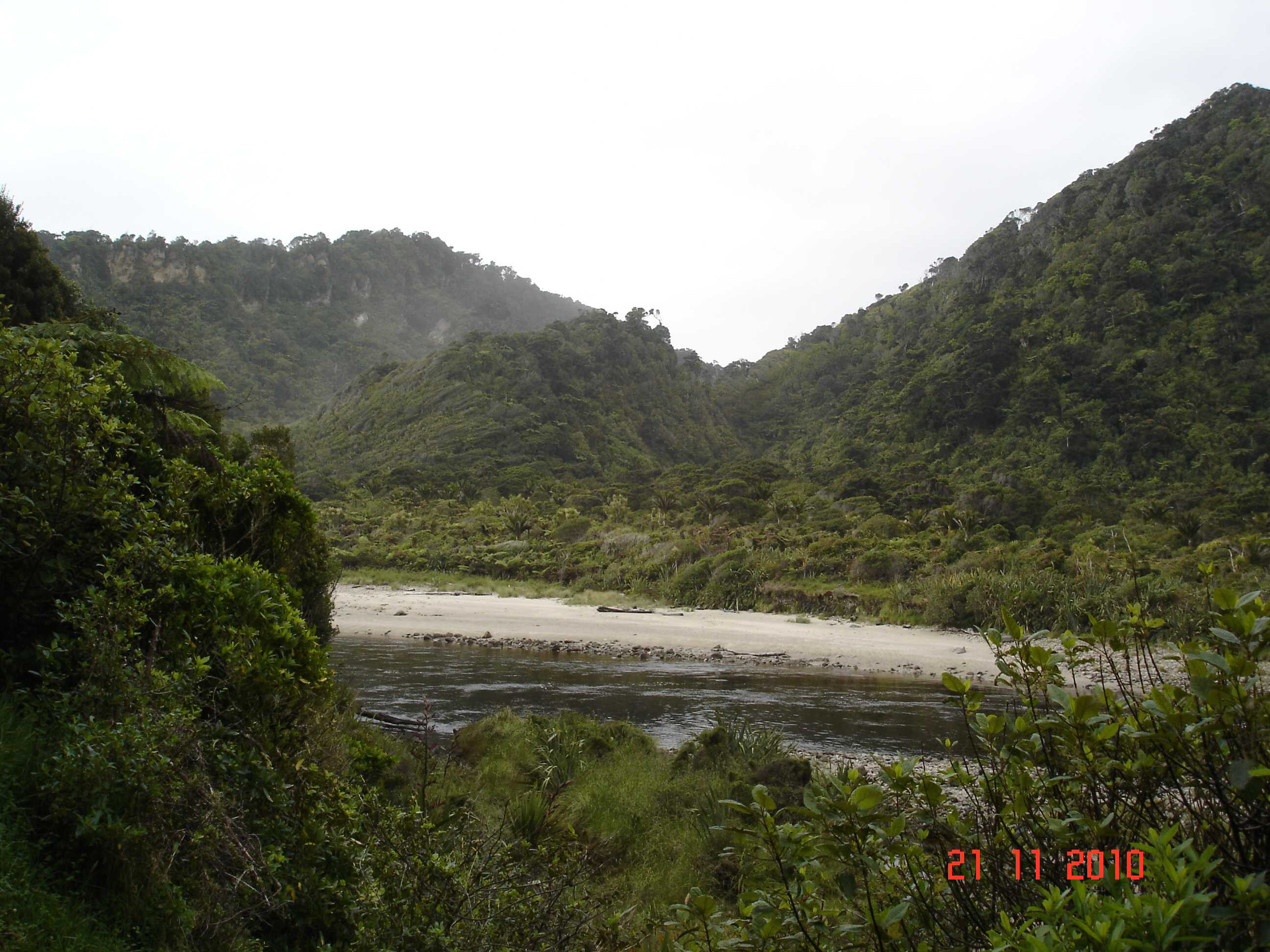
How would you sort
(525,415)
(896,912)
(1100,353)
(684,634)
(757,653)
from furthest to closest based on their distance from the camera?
(525,415)
(1100,353)
(684,634)
(757,653)
(896,912)

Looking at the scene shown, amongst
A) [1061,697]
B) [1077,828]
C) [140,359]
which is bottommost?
[1077,828]

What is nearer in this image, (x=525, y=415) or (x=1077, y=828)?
(x=1077, y=828)

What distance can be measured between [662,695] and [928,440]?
Answer: 53482 mm

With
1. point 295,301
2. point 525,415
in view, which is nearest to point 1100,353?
point 525,415

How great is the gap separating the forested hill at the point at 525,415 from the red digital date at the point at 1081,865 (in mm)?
56489

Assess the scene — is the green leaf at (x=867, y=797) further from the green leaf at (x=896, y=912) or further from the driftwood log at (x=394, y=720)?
the driftwood log at (x=394, y=720)

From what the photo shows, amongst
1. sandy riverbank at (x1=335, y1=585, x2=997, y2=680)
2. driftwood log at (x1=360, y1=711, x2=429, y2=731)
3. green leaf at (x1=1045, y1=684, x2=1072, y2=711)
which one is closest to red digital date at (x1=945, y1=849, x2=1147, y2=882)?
green leaf at (x1=1045, y1=684, x2=1072, y2=711)

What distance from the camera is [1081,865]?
175 centimetres

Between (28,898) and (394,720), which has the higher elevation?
(28,898)

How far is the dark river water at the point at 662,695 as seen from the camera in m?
12.2

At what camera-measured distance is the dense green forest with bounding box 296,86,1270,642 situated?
2958cm

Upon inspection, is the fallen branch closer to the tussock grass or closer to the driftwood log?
the driftwood log

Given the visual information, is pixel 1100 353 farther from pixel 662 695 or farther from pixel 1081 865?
pixel 1081 865

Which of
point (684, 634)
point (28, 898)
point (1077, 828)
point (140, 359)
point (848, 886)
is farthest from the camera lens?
point (684, 634)
